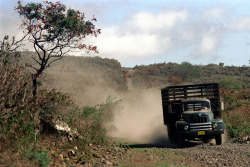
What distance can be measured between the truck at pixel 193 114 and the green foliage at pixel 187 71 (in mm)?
46134

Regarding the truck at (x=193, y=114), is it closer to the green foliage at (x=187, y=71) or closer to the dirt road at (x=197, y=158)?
the dirt road at (x=197, y=158)

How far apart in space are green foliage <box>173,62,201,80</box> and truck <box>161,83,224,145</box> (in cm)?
4613

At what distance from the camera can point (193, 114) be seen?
15.6 m

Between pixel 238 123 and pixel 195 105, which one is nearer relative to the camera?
pixel 195 105

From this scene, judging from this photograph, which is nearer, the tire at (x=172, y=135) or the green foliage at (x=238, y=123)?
the tire at (x=172, y=135)

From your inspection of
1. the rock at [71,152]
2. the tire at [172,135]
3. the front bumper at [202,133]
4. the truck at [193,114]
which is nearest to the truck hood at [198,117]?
the truck at [193,114]

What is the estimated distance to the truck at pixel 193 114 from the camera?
50.2 feet

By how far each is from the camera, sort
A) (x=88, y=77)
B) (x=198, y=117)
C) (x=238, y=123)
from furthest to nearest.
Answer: (x=88, y=77), (x=238, y=123), (x=198, y=117)

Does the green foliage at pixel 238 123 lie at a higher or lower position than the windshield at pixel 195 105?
lower

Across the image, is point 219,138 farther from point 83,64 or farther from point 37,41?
point 83,64

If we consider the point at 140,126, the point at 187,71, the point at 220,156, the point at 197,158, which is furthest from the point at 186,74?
the point at 197,158

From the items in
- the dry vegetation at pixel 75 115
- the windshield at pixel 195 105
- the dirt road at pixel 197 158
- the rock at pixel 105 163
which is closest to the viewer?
the dry vegetation at pixel 75 115

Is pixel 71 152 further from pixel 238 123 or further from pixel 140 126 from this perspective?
pixel 140 126

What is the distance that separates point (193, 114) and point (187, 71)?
5048 cm
